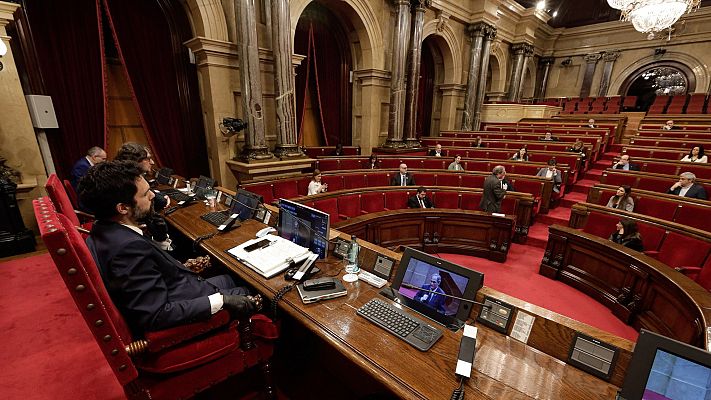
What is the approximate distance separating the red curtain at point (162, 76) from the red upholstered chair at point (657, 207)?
7029 millimetres

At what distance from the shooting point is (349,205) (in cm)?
418

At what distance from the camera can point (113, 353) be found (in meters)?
1.20

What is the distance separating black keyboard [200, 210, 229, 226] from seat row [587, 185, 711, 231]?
505 cm

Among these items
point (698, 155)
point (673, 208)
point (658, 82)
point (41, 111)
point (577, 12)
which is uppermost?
point (577, 12)

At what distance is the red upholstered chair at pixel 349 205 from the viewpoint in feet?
13.5

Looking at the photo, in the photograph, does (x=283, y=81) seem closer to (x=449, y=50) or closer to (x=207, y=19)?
(x=207, y=19)

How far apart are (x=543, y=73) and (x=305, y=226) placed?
19.0 m

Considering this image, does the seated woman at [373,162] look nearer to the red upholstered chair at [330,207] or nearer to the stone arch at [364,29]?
the stone arch at [364,29]

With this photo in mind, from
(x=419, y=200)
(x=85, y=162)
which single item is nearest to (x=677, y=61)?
(x=419, y=200)

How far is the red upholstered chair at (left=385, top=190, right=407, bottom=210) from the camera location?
4523 millimetres

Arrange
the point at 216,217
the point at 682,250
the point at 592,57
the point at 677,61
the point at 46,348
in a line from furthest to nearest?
the point at 592,57, the point at 677,61, the point at 682,250, the point at 216,217, the point at 46,348

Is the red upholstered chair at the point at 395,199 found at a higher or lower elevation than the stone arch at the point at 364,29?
lower

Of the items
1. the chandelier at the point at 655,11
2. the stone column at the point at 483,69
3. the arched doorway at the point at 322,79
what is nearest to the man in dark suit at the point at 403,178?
the arched doorway at the point at 322,79

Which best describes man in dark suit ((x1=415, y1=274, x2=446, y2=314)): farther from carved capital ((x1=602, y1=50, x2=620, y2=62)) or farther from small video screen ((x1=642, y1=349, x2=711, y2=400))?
carved capital ((x1=602, y1=50, x2=620, y2=62))
